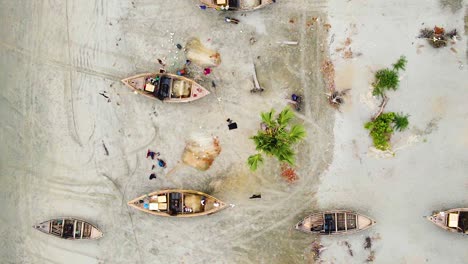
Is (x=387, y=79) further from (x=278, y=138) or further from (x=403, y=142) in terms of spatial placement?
(x=278, y=138)

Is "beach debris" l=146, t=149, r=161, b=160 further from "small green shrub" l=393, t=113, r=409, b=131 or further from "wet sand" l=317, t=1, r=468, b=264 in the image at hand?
"small green shrub" l=393, t=113, r=409, b=131

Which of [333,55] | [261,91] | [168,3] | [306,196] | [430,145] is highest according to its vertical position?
[168,3]

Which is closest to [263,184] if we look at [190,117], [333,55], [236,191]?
[236,191]

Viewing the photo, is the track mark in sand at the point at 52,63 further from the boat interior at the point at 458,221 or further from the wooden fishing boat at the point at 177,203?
the boat interior at the point at 458,221

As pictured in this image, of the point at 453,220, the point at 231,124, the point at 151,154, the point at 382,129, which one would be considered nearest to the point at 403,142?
the point at 382,129

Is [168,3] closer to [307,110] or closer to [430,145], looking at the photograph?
[307,110]
